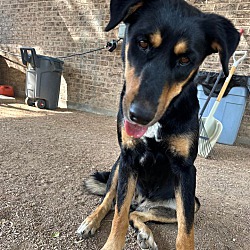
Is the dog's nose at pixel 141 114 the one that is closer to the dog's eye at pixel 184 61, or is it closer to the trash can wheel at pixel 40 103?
the dog's eye at pixel 184 61

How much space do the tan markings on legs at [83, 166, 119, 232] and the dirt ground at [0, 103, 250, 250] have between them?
0.07 meters

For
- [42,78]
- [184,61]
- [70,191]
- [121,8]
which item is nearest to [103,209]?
[70,191]

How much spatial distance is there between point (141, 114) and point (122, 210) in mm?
715

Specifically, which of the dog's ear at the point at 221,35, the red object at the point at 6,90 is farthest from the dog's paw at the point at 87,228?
the red object at the point at 6,90

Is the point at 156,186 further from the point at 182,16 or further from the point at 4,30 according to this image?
the point at 4,30

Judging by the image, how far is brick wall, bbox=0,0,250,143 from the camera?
5387 mm

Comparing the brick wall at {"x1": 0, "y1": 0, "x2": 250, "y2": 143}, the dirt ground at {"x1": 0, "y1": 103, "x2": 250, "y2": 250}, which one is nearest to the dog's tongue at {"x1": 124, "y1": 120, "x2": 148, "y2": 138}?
the dirt ground at {"x1": 0, "y1": 103, "x2": 250, "y2": 250}

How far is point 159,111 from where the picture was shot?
1.06 meters

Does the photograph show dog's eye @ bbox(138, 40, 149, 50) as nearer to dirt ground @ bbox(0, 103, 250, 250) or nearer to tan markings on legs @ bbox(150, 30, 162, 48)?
tan markings on legs @ bbox(150, 30, 162, 48)

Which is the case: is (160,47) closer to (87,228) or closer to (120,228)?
(120,228)

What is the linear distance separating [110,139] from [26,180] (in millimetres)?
1862

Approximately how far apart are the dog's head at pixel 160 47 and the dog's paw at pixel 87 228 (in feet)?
2.34

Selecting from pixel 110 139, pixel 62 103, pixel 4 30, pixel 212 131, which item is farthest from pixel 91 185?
pixel 4 30

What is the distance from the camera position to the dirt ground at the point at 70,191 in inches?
58.5
